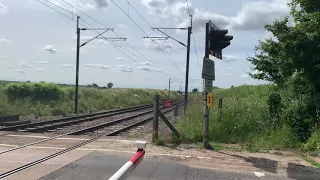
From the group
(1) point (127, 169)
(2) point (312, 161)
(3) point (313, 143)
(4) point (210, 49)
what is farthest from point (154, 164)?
(3) point (313, 143)

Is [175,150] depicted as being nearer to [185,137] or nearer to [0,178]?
[185,137]

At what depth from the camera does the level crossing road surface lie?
741 cm

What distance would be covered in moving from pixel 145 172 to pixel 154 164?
828 millimetres

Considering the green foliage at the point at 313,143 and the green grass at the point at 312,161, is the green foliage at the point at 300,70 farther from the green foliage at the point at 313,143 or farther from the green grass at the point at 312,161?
the green grass at the point at 312,161

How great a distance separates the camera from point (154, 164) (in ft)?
27.6

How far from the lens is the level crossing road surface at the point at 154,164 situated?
741 centimetres

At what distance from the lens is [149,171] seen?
7.70 m

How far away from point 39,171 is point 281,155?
6404 millimetres

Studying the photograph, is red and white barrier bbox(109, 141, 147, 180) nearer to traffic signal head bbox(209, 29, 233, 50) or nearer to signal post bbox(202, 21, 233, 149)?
signal post bbox(202, 21, 233, 149)

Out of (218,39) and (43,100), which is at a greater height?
(218,39)

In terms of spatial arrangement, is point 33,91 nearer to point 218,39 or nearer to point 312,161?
point 218,39

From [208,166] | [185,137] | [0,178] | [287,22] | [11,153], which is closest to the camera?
[0,178]

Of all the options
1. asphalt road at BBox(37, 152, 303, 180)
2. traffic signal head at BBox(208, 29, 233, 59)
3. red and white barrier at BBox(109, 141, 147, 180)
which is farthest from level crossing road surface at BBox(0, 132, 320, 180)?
traffic signal head at BBox(208, 29, 233, 59)

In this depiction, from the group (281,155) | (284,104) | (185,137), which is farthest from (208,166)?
(284,104)
